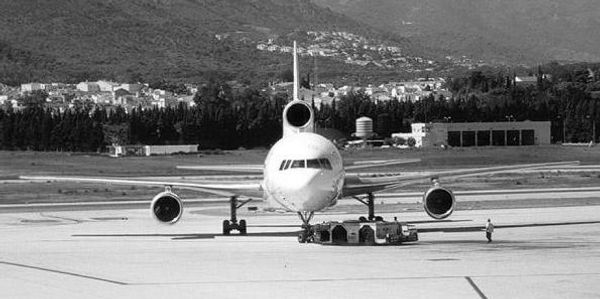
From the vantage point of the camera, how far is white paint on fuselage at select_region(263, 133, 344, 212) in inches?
1625

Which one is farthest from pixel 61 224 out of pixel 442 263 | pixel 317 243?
pixel 442 263

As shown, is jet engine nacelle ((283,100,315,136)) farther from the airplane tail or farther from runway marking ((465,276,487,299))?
runway marking ((465,276,487,299))

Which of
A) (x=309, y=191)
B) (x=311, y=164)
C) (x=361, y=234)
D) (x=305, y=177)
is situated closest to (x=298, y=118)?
(x=311, y=164)

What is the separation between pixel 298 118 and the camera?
154ft

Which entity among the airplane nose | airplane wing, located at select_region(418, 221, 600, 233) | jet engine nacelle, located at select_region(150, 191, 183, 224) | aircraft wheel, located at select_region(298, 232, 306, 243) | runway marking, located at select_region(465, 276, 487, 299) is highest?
the airplane nose

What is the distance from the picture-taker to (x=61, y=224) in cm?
5572

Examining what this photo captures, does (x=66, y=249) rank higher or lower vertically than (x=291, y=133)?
lower

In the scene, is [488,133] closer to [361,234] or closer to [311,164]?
[361,234]

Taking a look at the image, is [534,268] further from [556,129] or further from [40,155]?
[556,129]

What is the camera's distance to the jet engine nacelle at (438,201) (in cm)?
4492

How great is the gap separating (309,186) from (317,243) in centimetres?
217

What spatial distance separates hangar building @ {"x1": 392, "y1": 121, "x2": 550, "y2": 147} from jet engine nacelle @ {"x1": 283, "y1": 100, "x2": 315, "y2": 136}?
120943 millimetres

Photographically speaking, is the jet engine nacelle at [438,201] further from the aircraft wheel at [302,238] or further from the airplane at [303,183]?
the aircraft wheel at [302,238]

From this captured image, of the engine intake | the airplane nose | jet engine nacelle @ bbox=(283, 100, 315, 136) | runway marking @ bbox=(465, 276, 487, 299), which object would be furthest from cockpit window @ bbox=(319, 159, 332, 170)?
runway marking @ bbox=(465, 276, 487, 299)
